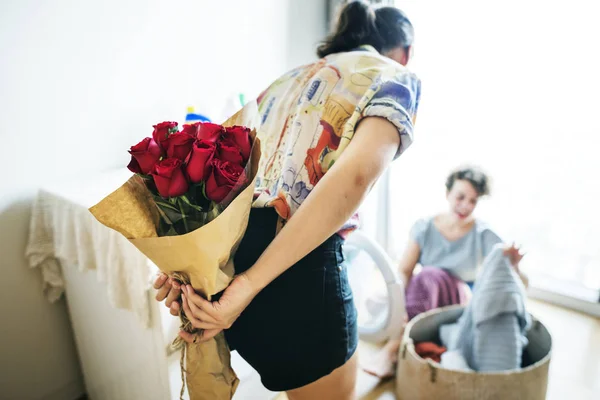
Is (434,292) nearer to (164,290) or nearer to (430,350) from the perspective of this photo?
(430,350)

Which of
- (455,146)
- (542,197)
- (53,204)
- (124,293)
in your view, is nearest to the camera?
(124,293)

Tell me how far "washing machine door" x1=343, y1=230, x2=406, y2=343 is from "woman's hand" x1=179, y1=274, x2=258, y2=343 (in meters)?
0.84

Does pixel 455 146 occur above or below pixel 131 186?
below

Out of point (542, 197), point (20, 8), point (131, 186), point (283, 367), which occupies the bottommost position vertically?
point (542, 197)

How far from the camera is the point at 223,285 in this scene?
0.60m

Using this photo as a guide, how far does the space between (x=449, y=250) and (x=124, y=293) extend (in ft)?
4.28

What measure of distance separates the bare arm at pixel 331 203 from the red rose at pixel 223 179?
0.11 metres

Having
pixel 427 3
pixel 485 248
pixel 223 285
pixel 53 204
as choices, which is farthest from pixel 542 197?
pixel 53 204

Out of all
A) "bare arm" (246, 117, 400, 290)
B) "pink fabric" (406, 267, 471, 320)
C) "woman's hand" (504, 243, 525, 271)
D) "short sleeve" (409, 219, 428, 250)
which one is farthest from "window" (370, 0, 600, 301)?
"bare arm" (246, 117, 400, 290)

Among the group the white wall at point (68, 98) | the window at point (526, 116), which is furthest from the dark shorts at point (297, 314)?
the window at point (526, 116)

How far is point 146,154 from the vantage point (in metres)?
0.53

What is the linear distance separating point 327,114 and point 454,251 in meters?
1.25

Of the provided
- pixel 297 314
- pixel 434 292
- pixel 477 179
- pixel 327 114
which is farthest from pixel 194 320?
pixel 477 179

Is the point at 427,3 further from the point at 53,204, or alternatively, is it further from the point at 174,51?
the point at 53,204
